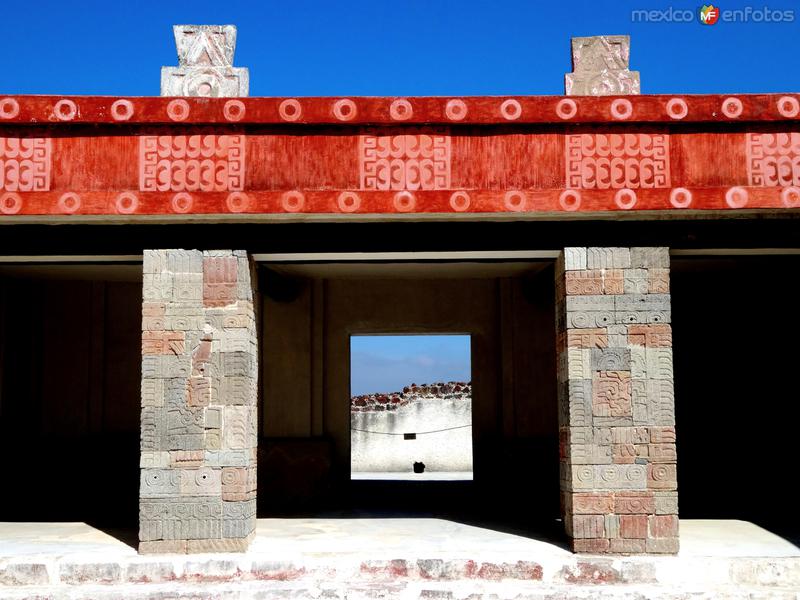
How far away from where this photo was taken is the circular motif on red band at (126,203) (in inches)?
212

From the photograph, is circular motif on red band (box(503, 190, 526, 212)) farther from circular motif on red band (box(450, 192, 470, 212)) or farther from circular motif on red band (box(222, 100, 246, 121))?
circular motif on red band (box(222, 100, 246, 121))

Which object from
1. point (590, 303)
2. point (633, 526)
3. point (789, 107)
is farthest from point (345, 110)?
point (633, 526)

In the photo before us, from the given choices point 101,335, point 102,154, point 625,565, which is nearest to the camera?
point 625,565

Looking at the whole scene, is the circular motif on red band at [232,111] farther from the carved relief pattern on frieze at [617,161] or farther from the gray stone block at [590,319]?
the gray stone block at [590,319]

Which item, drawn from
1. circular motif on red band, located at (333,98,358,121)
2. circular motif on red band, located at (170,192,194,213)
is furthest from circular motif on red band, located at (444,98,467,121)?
circular motif on red band, located at (170,192,194,213)

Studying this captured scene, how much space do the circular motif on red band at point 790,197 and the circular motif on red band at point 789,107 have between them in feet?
1.51

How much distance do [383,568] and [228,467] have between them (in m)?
1.14

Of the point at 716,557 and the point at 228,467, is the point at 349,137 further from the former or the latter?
the point at 716,557

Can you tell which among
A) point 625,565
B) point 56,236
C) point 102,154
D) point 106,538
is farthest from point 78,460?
point 625,565

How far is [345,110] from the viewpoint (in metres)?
5.44

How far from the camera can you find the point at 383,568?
5.11 metres

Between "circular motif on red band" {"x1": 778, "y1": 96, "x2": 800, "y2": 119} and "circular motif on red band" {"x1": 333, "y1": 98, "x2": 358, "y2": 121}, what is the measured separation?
8.71ft

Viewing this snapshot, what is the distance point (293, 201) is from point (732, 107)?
2810mm

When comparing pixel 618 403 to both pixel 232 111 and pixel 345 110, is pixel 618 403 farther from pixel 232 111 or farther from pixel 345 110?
pixel 232 111
